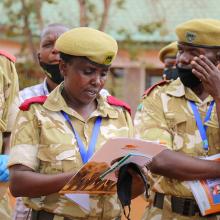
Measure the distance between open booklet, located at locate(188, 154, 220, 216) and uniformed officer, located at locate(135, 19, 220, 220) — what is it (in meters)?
0.05

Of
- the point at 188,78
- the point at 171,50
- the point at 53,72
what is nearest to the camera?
the point at 188,78

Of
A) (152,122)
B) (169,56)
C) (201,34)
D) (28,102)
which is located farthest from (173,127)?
(169,56)

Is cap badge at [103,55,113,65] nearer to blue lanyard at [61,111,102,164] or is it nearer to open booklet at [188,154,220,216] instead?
blue lanyard at [61,111,102,164]

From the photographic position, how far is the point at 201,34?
4301 mm

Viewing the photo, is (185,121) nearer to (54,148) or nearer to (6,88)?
(54,148)

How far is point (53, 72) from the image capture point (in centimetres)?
538

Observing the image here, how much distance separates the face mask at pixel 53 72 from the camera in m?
5.37

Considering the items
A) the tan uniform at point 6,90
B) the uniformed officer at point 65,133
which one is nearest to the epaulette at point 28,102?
the uniformed officer at point 65,133

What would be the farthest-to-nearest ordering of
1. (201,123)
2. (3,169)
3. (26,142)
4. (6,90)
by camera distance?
(6,90)
(3,169)
(201,123)
(26,142)

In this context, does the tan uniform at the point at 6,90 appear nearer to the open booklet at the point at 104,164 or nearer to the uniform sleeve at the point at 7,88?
the uniform sleeve at the point at 7,88

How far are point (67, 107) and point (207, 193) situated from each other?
952 millimetres

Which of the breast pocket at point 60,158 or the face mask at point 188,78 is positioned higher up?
the face mask at point 188,78

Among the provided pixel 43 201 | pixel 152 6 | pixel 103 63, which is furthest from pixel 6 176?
pixel 152 6

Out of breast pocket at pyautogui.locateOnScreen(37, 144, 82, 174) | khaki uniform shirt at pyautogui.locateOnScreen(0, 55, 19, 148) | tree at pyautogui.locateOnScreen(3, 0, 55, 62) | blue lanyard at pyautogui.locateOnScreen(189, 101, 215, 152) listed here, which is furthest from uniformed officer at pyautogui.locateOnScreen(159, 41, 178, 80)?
tree at pyautogui.locateOnScreen(3, 0, 55, 62)
